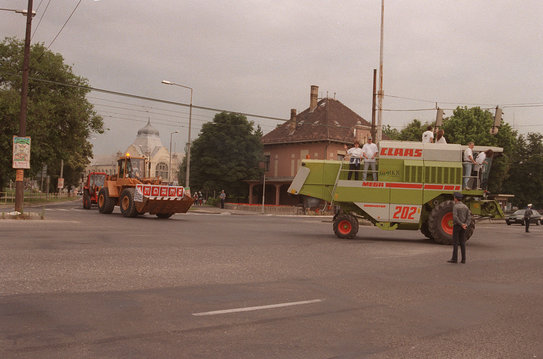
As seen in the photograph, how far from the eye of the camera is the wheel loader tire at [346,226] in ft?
60.6

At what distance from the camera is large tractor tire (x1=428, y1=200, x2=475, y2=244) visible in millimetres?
17281

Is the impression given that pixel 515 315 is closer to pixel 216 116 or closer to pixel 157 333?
pixel 157 333

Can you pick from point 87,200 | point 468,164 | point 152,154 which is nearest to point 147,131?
point 152,154

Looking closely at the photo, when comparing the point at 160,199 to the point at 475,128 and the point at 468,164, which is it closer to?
the point at 468,164

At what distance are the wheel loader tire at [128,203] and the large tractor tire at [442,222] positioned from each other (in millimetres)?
13449

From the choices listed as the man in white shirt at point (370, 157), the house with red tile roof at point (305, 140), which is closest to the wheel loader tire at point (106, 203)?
the man in white shirt at point (370, 157)

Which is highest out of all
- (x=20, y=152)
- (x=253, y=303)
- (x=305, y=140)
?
(x=305, y=140)

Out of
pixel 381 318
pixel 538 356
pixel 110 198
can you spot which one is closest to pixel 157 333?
pixel 381 318

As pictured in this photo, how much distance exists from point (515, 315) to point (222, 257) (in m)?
6.35

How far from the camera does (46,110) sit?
42.5 metres

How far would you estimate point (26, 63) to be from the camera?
22.3 m

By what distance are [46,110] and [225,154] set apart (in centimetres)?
2076

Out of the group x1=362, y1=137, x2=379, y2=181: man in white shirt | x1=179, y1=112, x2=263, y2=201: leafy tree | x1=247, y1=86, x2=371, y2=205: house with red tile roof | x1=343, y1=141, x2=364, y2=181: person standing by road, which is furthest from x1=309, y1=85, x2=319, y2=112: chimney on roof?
x1=362, y1=137, x2=379, y2=181: man in white shirt

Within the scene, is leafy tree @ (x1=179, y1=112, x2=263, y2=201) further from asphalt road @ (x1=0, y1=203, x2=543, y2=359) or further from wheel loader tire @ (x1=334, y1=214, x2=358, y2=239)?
asphalt road @ (x1=0, y1=203, x2=543, y2=359)
